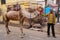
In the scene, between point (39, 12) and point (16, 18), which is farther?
point (39, 12)

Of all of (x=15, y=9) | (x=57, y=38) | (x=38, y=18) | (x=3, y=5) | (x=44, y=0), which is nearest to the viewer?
(x=57, y=38)

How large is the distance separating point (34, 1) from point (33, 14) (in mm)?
1617

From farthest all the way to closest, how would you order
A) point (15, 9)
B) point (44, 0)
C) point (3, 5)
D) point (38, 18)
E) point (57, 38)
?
1. point (3, 5)
2. point (44, 0)
3. point (38, 18)
4. point (15, 9)
5. point (57, 38)

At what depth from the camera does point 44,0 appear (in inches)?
779

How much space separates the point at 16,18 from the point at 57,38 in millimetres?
2711

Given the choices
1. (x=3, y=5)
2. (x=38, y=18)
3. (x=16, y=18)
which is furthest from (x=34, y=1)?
(x=16, y=18)

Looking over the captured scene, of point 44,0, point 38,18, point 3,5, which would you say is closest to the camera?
point 38,18

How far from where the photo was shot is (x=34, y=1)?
19828mm

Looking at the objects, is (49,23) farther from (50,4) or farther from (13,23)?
(13,23)

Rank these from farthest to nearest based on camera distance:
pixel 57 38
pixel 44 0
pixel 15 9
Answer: pixel 44 0 < pixel 15 9 < pixel 57 38

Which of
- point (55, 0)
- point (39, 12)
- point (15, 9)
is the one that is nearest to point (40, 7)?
point (39, 12)

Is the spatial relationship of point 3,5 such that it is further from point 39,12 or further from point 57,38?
point 57,38

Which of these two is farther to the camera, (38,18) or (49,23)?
(38,18)

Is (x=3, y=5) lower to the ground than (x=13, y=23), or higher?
higher
